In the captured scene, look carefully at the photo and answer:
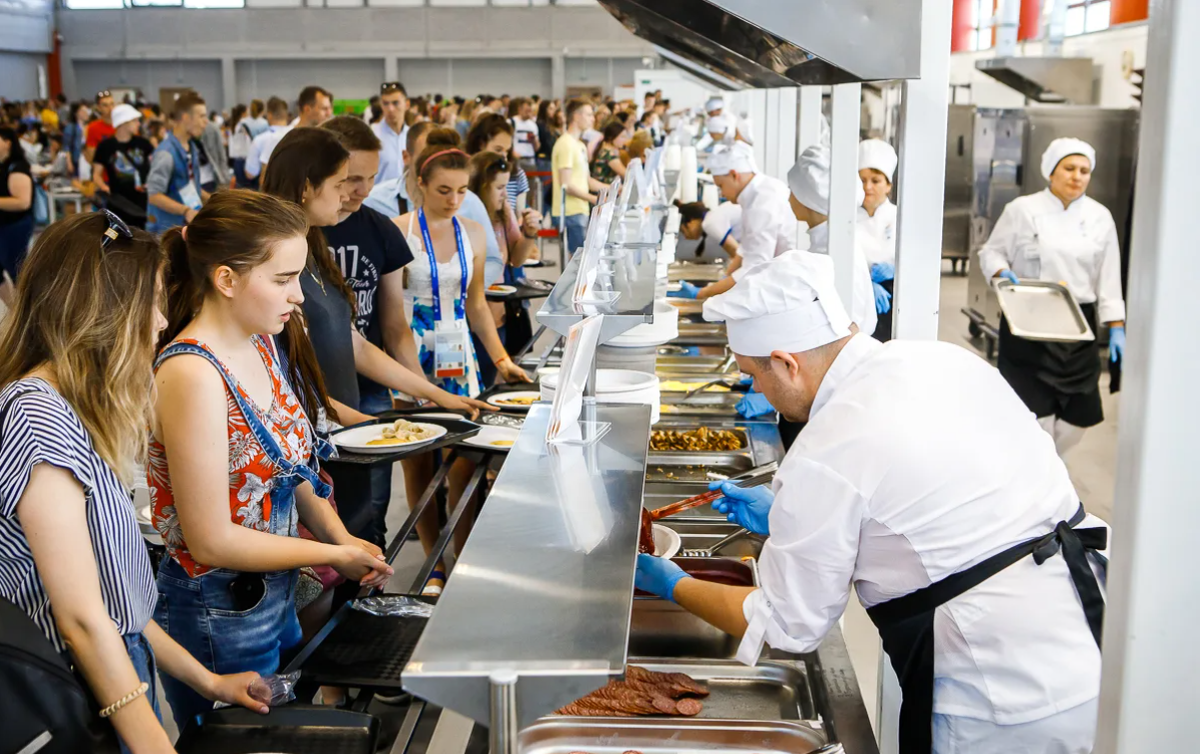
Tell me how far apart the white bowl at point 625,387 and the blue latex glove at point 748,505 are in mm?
383

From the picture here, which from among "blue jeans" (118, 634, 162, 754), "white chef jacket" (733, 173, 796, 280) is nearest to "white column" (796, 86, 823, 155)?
"white chef jacket" (733, 173, 796, 280)

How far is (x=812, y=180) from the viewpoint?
3.63 meters

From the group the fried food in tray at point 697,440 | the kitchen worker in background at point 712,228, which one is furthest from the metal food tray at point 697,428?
the kitchen worker in background at point 712,228

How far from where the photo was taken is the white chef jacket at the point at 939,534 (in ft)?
4.66

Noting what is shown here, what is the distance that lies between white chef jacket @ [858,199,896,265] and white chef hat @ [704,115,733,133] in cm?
371

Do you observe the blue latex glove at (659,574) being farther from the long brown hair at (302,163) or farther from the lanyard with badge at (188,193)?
the lanyard with badge at (188,193)

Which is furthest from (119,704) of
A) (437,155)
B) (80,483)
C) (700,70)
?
(700,70)

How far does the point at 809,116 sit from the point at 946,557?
11.5 ft

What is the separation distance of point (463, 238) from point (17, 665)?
245 centimetres

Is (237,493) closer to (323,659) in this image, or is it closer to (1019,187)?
(323,659)

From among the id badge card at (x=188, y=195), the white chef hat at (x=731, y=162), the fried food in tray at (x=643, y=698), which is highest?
the white chef hat at (x=731, y=162)

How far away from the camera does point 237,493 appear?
68.4 inches

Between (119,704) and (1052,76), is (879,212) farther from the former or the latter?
(1052,76)

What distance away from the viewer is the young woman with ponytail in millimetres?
1606
